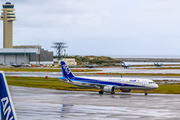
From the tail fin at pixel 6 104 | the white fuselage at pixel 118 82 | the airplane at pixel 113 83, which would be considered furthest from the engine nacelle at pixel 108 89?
the tail fin at pixel 6 104

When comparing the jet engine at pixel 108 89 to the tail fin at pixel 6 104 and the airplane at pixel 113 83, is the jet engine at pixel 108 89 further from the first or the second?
the tail fin at pixel 6 104

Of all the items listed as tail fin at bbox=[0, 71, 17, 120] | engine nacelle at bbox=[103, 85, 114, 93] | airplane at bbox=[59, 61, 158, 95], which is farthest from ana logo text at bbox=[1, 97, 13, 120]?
engine nacelle at bbox=[103, 85, 114, 93]

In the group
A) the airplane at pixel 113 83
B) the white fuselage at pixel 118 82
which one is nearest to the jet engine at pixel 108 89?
the airplane at pixel 113 83

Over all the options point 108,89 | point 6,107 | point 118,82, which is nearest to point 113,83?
point 118,82

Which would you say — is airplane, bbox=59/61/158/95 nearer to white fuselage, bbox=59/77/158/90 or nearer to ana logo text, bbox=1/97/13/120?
white fuselage, bbox=59/77/158/90

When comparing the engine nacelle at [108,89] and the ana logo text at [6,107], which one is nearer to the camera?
the ana logo text at [6,107]

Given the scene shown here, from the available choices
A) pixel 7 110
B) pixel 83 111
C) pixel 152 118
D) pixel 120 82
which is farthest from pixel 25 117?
pixel 120 82


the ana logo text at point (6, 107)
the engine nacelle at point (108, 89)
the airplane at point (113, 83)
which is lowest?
the engine nacelle at point (108, 89)

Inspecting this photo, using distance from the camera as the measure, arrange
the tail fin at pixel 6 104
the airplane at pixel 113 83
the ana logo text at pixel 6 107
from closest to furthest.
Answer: the tail fin at pixel 6 104 < the ana logo text at pixel 6 107 < the airplane at pixel 113 83

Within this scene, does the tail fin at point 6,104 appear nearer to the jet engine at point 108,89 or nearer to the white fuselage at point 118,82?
the white fuselage at point 118,82

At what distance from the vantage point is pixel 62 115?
31922mm

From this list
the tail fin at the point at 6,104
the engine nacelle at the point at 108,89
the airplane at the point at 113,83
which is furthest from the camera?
the engine nacelle at the point at 108,89

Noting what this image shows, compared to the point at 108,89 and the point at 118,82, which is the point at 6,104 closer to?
the point at 108,89

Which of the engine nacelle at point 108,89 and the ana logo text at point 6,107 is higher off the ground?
the ana logo text at point 6,107
